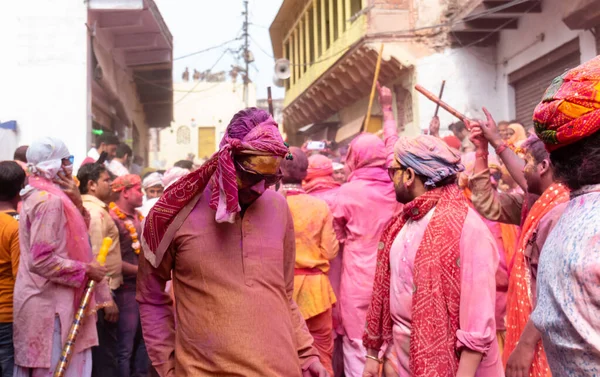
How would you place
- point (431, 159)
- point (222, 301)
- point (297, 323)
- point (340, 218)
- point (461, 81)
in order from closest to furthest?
point (222, 301) → point (297, 323) → point (431, 159) → point (340, 218) → point (461, 81)

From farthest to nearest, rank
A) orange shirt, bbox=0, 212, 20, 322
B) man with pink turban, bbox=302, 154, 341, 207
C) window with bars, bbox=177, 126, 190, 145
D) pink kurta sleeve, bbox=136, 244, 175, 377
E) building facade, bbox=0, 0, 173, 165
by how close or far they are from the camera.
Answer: window with bars, bbox=177, 126, 190, 145 < building facade, bbox=0, 0, 173, 165 < man with pink turban, bbox=302, 154, 341, 207 < orange shirt, bbox=0, 212, 20, 322 < pink kurta sleeve, bbox=136, 244, 175, 377

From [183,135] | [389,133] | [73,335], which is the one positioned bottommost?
[73,335]

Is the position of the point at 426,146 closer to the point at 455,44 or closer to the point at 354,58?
the point at 455,44

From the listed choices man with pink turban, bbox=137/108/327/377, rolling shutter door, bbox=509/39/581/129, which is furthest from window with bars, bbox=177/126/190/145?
man with pink turban, bbox=137/108/327/377

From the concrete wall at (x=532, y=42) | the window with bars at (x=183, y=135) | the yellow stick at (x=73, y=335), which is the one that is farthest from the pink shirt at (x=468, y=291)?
the window with bars at (x=183, y=135)

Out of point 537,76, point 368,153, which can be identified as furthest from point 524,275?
point 537,76

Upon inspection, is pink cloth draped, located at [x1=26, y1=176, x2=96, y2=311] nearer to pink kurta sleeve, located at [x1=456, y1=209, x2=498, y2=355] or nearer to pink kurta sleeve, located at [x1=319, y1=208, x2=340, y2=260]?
pink kurta sleeve, located at [x1=319, y1=208, x2=340, y2=260]

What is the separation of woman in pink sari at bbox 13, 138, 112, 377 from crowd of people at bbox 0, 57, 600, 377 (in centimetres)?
1

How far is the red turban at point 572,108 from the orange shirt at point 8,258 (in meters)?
3.93

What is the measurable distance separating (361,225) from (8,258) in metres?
2.70

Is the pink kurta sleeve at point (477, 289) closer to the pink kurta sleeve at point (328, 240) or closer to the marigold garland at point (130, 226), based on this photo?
the pink kurta sleeve at point (328, 240)

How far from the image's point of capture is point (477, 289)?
317 cm

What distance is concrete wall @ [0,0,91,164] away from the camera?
1002cm

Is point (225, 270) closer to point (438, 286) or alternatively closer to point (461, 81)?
point (438, 286)
